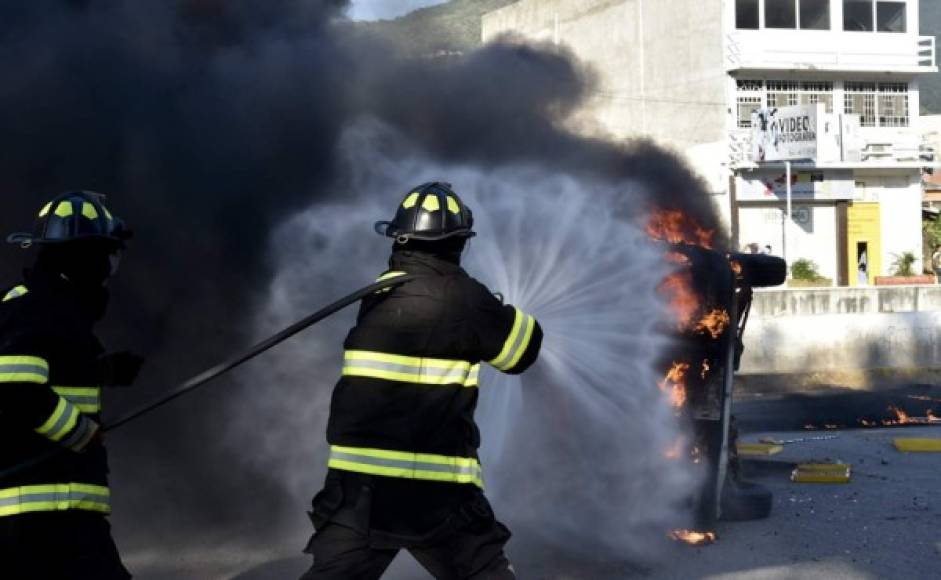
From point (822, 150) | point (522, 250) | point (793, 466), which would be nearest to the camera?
point (522, 250)

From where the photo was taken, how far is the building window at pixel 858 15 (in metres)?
40.2

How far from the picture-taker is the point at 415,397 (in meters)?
3.79

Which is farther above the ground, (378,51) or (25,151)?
(378,51)

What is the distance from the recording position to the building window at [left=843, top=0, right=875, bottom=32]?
40219mm

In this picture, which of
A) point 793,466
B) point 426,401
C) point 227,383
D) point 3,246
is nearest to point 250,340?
point 227,383

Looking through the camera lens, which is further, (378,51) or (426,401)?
(378,51)

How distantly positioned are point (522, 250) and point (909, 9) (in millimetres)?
38077

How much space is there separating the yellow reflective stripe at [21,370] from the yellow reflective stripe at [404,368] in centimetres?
93

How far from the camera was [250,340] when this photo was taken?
715 cm

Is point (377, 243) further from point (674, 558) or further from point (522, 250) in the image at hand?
point (674, 558)

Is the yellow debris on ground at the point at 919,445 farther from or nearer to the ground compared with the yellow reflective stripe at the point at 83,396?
nearer to the ground

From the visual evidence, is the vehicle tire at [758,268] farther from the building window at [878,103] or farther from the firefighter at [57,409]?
the building window at [878,103]

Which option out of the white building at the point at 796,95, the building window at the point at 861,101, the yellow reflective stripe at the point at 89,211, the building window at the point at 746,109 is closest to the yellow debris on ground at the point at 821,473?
the yellow reflective stripe at the point at 89,211

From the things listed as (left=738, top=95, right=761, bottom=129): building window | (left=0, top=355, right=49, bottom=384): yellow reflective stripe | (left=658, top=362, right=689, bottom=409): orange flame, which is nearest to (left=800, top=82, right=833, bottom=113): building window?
(left=738, top=95, right=761, bottom=129): building window
